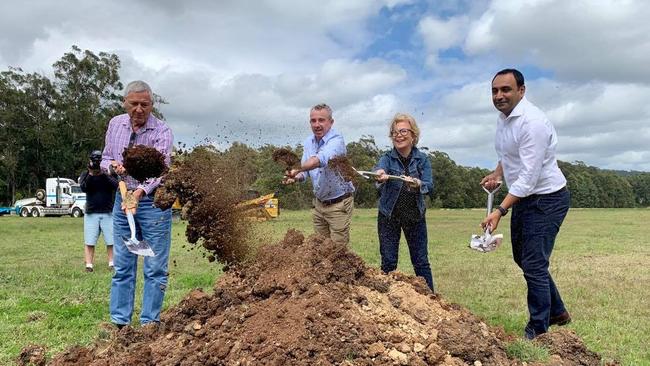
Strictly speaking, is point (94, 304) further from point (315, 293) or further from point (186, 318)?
point (315, 293)

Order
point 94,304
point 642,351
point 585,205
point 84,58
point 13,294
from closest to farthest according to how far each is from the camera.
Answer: point 642,351 → point 94,304 → point 13,294 → point 84,58 → point 585,205

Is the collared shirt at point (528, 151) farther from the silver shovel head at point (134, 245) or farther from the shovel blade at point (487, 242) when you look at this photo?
the silver shovel head at point (134, 245)

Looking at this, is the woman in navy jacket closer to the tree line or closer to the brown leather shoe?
the brown leather shoe

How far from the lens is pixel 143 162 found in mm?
4684

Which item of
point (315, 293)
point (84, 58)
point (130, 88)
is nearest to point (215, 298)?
point (315, 293)

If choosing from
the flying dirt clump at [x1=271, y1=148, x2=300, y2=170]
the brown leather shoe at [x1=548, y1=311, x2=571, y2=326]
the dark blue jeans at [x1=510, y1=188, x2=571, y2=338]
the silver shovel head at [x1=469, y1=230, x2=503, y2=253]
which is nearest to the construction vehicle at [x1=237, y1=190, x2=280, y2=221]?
the flying dirt clump at [x1=271, y1=148, x2=300, y2=170]

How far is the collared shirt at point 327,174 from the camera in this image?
5914 millimetres

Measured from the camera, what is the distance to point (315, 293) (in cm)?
→ 382

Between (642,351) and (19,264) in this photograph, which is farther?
(19,264)

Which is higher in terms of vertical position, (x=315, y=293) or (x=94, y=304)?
(x=315, y=293)

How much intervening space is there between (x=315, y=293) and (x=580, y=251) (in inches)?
474

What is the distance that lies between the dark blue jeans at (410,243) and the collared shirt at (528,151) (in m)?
1.30

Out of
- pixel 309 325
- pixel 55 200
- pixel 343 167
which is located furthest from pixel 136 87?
pixel 55 200

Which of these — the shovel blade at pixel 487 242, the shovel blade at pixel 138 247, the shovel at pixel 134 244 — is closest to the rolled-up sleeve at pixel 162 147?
the shovel at pixel 134 244
